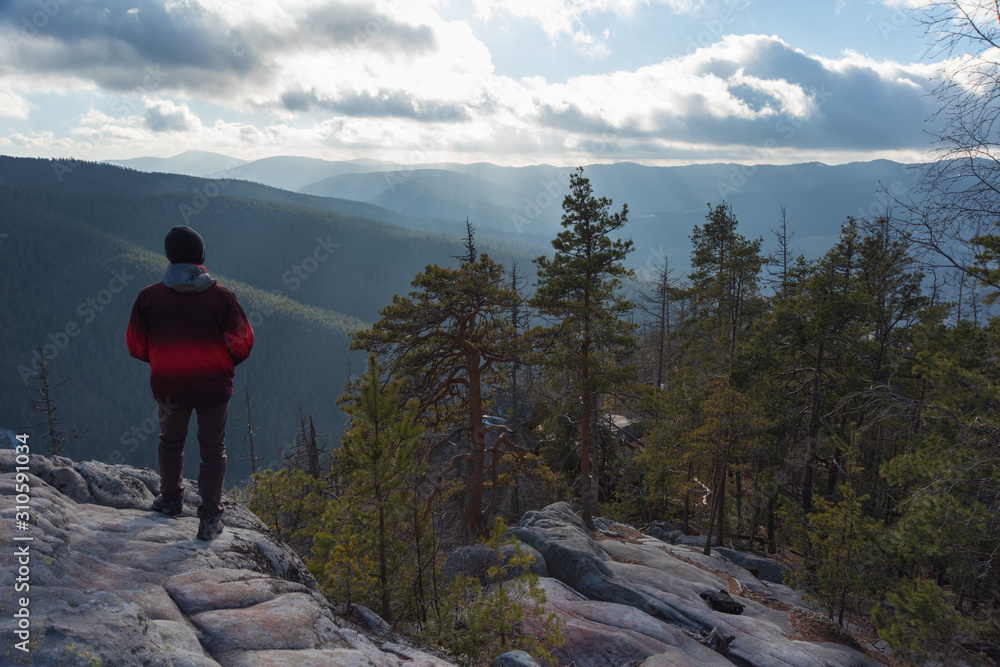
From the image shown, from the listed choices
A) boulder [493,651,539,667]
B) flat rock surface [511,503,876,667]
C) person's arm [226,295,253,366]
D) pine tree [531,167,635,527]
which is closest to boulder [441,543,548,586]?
flat rock surface [511,503,876,667]

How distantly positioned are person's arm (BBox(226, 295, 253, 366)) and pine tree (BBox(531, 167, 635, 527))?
11564mm

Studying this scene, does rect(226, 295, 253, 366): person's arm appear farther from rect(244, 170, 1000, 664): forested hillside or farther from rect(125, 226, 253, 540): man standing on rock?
rect(244, 170, 1000, 664): forested hillside

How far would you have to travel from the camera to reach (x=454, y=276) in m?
12.4

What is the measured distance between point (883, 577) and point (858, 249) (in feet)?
38.2

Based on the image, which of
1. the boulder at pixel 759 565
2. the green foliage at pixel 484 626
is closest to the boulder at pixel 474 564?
the green foliage at pixel 484 626

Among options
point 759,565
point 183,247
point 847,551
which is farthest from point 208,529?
point 759,565

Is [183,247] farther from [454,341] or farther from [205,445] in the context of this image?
[454,341]

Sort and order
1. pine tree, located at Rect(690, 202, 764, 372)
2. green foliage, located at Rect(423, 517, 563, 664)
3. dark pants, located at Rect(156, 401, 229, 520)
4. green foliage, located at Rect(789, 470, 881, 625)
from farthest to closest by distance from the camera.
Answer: pine tree, located at Rect(690, 202, 764, 372), green foliage, located at Rect(789, 470, 881, 625), green foliage, located at Rect(423, 517, 563, 664), dark pants, located at Rect(156, 401, 229, 520)

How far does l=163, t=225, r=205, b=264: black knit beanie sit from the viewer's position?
4.49 meters

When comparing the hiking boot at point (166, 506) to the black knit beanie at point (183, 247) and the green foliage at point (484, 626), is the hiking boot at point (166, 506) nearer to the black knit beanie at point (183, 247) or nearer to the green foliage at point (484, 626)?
the black knit beanie at point (183, 247)

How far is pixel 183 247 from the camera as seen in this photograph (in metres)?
4.54

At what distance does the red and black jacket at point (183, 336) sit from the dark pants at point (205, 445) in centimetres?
12

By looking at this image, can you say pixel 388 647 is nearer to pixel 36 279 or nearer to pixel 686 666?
pixel 686 666

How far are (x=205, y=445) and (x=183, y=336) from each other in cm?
110
